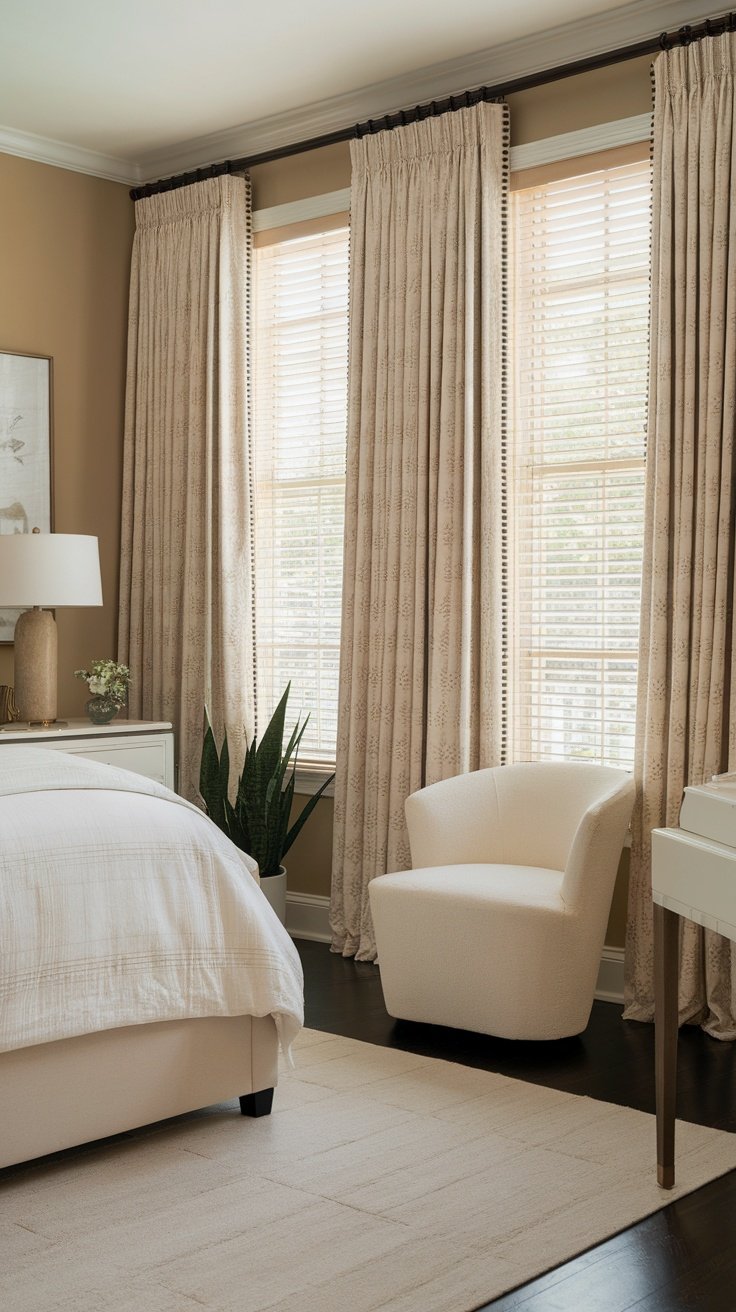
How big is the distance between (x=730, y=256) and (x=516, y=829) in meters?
1.76

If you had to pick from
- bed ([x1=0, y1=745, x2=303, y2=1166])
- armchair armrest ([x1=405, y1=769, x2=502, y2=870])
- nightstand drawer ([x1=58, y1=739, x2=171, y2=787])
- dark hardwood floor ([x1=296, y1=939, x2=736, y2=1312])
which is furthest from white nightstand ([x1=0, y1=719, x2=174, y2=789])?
bed ([x1=0, y1=745, x2=303, y2=1166])

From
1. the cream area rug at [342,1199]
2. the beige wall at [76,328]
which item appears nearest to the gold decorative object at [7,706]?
the beige wall at [76,328]

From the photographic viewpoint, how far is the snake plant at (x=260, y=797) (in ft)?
15.3

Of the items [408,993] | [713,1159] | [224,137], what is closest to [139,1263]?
[713,1159]

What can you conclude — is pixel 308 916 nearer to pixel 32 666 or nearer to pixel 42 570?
pixel 32 666

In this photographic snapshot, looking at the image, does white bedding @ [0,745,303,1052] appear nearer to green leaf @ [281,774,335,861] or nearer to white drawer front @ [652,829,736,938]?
white drawer front @ [652,829,736,938]

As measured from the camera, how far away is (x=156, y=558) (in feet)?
17.5

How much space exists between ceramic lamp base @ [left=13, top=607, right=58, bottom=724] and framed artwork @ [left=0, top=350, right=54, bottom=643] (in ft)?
0.95

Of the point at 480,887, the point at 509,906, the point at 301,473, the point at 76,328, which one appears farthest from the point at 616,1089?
the point at 76,328

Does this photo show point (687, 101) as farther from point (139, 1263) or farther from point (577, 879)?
point (139, 1263)

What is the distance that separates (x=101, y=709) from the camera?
483cm

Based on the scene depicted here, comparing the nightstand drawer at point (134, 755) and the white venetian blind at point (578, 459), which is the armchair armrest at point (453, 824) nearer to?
the white venetian blind at point (578, 459)

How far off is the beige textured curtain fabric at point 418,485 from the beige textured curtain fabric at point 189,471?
2.02 feet

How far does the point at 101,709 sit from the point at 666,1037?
9.07 feet
